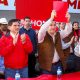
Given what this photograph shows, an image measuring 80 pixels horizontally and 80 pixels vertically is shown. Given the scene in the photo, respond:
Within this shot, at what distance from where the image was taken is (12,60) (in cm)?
362

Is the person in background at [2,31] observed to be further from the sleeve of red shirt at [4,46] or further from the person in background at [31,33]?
the sleeve of red shirt at [4,46]

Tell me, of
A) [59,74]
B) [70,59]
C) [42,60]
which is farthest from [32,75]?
[59,74]

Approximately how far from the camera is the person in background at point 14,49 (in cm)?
348

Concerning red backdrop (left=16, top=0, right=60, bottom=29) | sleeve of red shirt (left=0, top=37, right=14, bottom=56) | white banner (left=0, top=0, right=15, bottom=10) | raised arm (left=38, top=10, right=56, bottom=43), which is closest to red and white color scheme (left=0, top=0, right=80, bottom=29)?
red backdrop (left=16, top=0, right=60, bottom=29)

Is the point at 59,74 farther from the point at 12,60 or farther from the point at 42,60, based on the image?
the point at 12,60

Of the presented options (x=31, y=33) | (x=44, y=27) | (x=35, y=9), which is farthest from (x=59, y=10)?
(x=31, y=33)

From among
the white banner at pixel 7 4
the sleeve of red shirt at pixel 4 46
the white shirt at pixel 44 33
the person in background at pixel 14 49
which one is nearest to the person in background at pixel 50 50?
the white shirt at pixel 44 33

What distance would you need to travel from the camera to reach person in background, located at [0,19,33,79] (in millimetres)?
3482

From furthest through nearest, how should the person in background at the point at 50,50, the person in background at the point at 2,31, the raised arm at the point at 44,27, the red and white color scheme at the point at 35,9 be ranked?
the red and white color scheme at the point at 35,9 → the person in background at the point at 2,31 → the person in background at the point at 50,50 → the raised arm at the point at 44,27

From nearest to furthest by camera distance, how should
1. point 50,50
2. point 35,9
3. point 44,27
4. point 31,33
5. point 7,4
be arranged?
point 44,27, point 50,50, point 35,9, point 31,33, point 7,4

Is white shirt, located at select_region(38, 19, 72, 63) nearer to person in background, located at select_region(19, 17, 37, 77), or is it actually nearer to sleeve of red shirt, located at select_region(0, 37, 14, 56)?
sleeve of red shirt, located at select_region(0, 37, 14, 56)

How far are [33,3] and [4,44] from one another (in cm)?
119

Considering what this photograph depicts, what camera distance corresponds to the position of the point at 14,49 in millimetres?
3580

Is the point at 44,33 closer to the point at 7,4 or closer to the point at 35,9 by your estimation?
the point at 35,9
